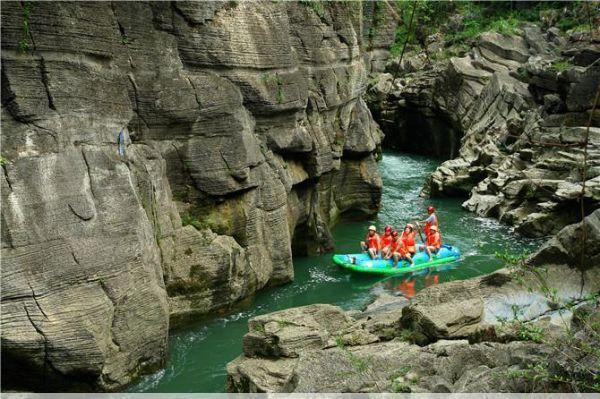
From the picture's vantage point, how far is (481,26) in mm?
41125

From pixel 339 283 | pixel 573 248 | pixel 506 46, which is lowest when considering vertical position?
pixel 339 283

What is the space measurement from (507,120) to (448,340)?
59.1 feet

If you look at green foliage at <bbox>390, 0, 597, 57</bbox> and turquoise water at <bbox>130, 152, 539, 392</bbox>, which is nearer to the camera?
turquoise water at <bbox>130, 152, 539, 392</bbox>

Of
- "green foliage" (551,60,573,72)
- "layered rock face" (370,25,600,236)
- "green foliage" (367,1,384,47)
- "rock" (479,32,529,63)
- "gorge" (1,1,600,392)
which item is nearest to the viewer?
"gorge" (1,1,600,392)

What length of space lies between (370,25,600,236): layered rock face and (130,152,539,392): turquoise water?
0.91 metres

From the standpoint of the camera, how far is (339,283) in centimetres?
1655

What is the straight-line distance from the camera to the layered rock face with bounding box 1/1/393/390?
33.6 ft

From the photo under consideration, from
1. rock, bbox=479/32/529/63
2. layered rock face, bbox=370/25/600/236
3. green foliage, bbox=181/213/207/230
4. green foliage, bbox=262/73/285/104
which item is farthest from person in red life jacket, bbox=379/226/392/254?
rock, bbox=479/32/529/63

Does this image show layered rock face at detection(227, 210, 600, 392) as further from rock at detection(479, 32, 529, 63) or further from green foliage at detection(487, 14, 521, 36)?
green foliage at detection(487, 14, 521, 36)

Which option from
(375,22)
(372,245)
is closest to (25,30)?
(372,245)

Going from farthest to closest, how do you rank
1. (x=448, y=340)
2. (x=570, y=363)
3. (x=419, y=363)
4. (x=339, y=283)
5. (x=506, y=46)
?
(x=506, y=46) → (x=339, y=283) → (x=448, y=340) → (x=419, y=363) → (x=570, y=363)

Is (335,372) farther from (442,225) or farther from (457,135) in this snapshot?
(457,135)

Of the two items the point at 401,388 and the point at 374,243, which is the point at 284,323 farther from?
the point at 374,243

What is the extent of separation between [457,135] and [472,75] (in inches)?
103
